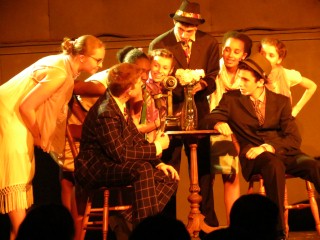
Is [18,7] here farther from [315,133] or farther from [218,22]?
[315,133]

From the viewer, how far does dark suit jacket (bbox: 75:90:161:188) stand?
4.59 meters

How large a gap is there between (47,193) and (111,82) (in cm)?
186

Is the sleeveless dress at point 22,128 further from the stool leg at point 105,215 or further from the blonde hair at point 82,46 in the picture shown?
the stool leg at point 105,215

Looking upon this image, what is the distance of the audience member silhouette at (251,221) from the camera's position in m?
2.74

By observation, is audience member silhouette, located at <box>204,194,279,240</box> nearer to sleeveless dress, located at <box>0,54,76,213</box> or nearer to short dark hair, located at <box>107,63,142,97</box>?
short dark hair, located at <box>107,63,142,97</box>

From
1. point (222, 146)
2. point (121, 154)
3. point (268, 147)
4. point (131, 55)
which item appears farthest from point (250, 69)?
point (121, 154)

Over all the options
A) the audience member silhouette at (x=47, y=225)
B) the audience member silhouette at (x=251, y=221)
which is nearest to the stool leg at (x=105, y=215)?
the audience member silhouette at (x=251, y=221)

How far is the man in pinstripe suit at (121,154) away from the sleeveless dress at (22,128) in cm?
24

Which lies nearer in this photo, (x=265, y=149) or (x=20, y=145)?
(x=20, y=145)

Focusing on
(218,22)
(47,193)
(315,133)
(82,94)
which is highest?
(218,22)

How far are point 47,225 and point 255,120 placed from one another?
2709 mm

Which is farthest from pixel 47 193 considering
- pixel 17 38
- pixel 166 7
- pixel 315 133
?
pixel 315 133

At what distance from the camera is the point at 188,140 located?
518 centimetres

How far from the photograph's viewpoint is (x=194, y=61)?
5645 millimetres
